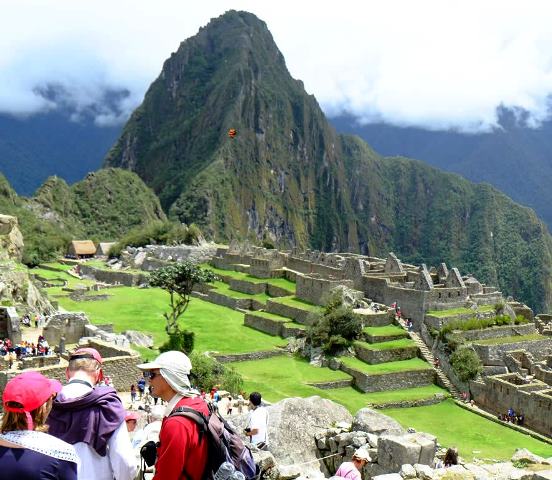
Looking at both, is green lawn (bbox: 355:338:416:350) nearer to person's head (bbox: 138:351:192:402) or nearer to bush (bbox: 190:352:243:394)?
bush (bbox: 190:352:243:394)

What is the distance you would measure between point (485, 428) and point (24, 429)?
24.0 meters

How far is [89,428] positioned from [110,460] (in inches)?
12.4

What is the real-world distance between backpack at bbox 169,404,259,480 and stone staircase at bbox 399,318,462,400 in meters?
26.7

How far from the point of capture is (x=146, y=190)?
140500mm

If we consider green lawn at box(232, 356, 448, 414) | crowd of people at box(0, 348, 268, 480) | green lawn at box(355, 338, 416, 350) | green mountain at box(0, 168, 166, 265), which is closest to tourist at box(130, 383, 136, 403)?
green lawn at box(232, 356, 448, 414)

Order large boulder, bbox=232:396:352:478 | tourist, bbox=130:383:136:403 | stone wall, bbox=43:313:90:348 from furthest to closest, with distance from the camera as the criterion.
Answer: stone wall, bbox=43:313:90:348, tourist, bbox=130:383:136:403, large boulder, bbox=232:396:352:478

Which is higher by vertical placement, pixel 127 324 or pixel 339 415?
pixel 339 415

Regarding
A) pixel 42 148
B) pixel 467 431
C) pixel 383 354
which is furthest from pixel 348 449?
pixel 42 148

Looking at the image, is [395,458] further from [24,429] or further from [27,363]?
[27,363]

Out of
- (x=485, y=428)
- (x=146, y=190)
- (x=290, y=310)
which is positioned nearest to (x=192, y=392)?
(x=485, y=428)

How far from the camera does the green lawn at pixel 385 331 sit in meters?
33.1

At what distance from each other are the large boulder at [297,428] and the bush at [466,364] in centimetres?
2041

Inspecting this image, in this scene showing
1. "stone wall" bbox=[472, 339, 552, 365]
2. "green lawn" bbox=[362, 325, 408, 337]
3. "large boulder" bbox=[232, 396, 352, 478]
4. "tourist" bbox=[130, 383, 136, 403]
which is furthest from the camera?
"green lawn" bbox=[362, 325, 408, 337]

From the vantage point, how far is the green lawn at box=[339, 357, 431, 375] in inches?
1192
